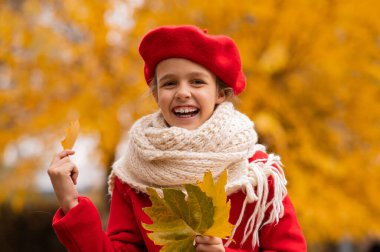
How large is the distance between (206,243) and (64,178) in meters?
0.52

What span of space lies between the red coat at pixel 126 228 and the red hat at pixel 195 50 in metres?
0.42

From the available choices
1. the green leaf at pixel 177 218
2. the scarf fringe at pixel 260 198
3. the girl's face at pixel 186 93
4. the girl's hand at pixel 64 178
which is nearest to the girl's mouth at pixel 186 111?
the girl's face at pixel 186 93

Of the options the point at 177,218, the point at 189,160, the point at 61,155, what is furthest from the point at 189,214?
the point at 61,155

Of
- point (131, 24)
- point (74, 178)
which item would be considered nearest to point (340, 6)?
point (131, 24)

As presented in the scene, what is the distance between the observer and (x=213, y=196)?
189cm

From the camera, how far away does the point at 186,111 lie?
7.94ft

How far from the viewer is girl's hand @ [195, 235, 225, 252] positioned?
197 cm

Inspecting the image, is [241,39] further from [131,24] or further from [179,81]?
[179,81]

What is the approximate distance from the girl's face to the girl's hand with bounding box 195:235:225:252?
53 cm

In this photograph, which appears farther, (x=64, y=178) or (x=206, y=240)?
(x=64, y=178)

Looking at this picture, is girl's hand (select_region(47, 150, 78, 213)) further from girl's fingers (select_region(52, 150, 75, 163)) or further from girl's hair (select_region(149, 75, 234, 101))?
girl's hair (select_region(149, 75, 234, 101))

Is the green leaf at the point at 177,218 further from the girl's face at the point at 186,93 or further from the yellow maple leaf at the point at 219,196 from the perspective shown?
the girl's face at the point at 186,93

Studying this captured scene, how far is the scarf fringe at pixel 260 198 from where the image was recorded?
2.35 meters

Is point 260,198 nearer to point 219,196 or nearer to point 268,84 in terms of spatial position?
point 219,196
